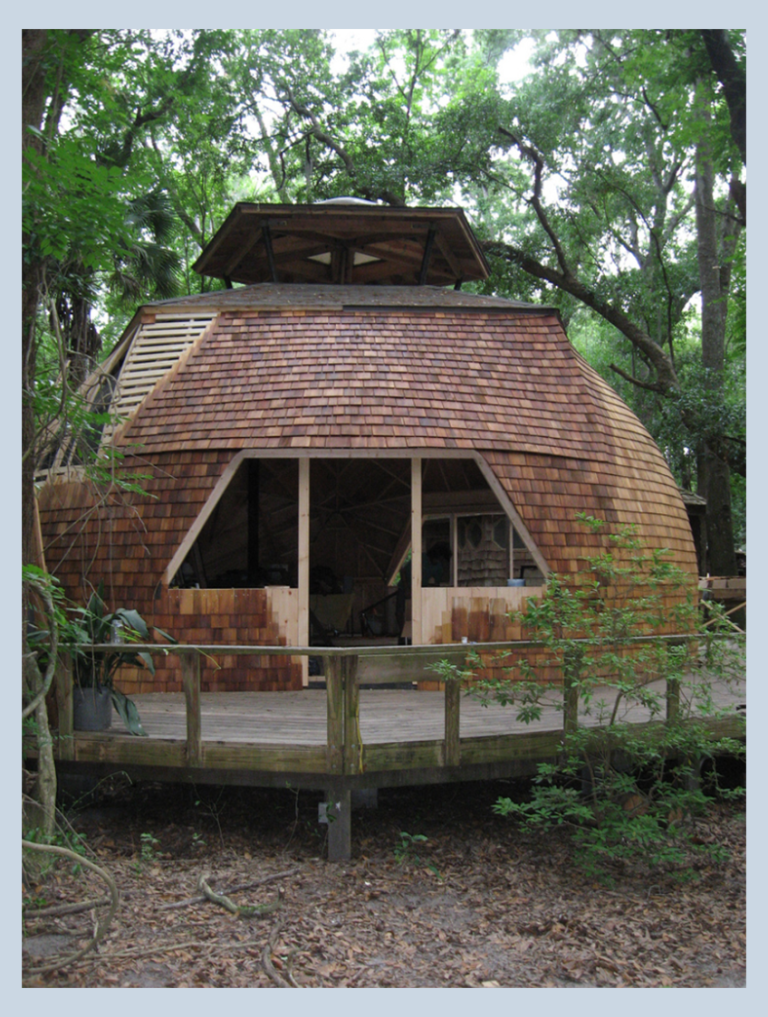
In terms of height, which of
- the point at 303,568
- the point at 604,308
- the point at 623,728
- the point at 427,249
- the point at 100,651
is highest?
the point at 604,308

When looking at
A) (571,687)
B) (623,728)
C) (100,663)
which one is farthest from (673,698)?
(100,663)

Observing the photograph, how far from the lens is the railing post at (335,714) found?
5.66 metres

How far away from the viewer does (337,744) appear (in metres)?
5.68

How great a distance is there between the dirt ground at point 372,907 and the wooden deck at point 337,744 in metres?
0.57

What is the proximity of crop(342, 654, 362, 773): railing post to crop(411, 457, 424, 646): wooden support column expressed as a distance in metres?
2.45

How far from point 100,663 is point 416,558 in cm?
327

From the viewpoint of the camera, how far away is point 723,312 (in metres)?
18.2

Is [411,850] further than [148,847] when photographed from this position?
Yes

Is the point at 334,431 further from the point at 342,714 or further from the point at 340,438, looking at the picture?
the point at 342,714

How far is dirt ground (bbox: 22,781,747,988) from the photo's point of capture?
4.41 m

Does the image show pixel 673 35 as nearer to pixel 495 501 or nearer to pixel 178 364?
pixel 495 501

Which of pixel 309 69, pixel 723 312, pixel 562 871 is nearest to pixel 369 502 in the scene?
pixel 562 871

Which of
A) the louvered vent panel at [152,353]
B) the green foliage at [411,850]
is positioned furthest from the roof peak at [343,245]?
the green foliage at [411,850]

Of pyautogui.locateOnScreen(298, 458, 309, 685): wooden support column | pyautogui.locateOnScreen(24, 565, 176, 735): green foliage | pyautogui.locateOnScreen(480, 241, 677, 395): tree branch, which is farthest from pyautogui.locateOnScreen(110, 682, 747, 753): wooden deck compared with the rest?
pyautogui.locateOnScreen(480, 241, 677, 395): tree branch
